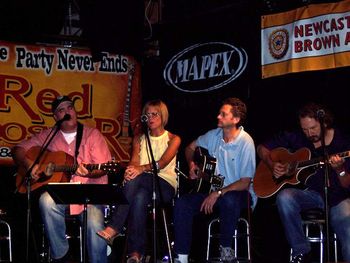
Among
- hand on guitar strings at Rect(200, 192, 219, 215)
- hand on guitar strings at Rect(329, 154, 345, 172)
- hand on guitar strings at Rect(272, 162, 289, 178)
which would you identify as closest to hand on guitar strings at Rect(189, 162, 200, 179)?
hand on guitar strings at Rect(200, 192, 219, 215)

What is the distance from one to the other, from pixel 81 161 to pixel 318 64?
109 inches

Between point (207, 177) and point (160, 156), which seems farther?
point (160, 156)

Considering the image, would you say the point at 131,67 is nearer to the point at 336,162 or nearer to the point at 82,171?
the point at 82,171

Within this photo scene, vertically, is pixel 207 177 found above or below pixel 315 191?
above

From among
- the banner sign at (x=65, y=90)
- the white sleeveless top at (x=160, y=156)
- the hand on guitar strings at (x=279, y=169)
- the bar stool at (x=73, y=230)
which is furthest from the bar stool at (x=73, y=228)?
the hand on guitar strings at (x=279, y=169)

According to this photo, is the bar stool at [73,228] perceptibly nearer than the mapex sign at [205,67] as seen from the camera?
Yes

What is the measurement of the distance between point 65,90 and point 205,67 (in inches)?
75.6

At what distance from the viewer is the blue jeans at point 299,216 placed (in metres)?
6.89

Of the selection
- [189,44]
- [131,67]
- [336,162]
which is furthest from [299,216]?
[131,67]

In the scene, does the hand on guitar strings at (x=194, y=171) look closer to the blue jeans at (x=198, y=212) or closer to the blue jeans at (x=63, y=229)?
the blue jeans at (x=198, y=212)

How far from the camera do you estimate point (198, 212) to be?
773 centimetres

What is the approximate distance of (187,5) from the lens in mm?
10203

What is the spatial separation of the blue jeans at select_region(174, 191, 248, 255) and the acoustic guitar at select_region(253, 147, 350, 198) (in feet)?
0.71

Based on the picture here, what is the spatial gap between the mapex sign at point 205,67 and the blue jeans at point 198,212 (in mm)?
2106
